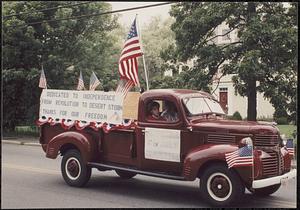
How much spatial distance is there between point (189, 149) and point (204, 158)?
53cm

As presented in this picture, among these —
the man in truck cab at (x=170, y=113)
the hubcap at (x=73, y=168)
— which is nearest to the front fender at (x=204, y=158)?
the man in truck cab at (x=170, y=113)

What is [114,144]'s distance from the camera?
899 cm

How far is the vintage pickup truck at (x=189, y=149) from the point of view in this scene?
7379 millimetres

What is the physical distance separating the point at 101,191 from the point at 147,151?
1379 mm

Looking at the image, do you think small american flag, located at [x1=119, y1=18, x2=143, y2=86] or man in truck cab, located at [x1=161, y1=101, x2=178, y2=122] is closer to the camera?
man in truck cab, located at [x1=161, y1=101, x2=178, y2=122]

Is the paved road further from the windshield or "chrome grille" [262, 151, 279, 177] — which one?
the windshield

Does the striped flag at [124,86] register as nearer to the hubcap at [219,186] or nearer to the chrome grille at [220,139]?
the chrome grille at [220,139]

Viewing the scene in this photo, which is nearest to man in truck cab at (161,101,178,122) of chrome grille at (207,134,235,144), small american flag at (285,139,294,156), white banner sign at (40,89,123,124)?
chrome grille at (207,134,235,144)

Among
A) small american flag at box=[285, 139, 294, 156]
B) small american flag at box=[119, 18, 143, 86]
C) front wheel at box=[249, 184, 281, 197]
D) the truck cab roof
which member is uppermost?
small american flag at box=[119, 18, 143, 86]

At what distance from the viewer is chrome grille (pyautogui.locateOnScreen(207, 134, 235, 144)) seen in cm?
762

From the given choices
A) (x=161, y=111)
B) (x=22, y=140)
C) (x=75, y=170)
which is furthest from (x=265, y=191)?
(x=22, y=140)

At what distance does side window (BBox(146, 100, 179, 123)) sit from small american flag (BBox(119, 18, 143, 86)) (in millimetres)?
1358

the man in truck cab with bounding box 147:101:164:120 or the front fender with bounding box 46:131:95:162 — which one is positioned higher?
the man in truck cab with bounding box 147:101:164:120

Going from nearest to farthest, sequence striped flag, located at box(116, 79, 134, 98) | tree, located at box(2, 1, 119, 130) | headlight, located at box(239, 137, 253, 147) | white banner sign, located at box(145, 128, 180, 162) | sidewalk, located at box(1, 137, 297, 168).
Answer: headlight, located at box(239, 137, 253, 147) < white banner sign, located at box(145, 128, 180, 162) < striped flag, located at box(116, 79, 134, 98) < sidewalk, located at box(1, 137, 297, 168) < tree, located at box(2, 1, 119, 130)
